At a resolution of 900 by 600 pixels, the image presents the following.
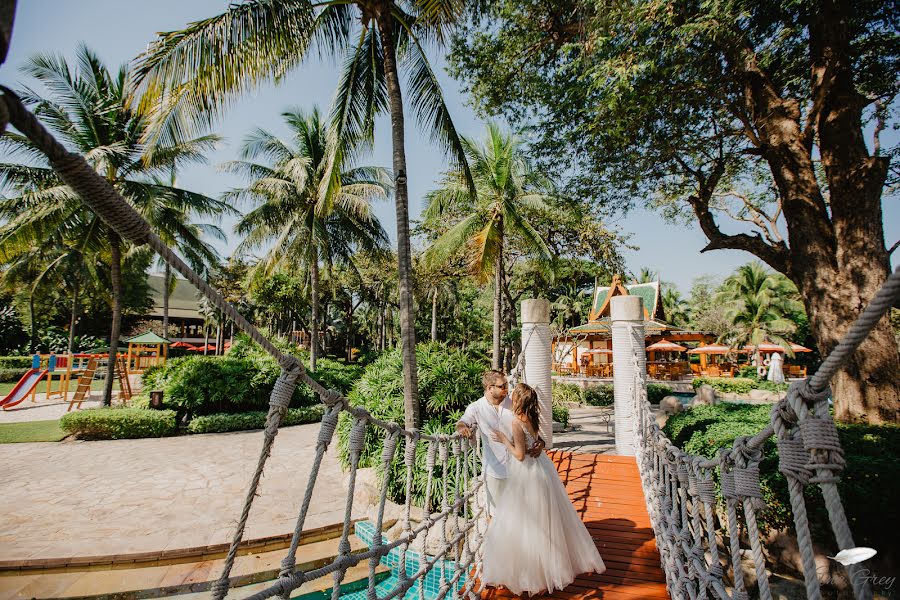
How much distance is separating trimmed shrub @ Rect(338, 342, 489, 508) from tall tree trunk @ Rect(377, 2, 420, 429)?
46 centimetres

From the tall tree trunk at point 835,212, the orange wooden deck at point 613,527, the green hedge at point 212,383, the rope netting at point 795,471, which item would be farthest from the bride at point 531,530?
the green hedge at point 212,383

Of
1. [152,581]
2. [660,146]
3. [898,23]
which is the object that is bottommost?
[152,581]

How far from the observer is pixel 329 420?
5.58 ft

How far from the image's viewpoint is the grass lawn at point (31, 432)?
988 centimetres

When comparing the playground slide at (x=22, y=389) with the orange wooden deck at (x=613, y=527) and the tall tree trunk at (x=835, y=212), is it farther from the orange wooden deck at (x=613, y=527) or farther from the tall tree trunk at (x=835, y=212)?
the tall tree trunk at (x=835, y=212)

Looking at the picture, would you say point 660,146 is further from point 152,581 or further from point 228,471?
point 228,471

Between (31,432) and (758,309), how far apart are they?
111 feet

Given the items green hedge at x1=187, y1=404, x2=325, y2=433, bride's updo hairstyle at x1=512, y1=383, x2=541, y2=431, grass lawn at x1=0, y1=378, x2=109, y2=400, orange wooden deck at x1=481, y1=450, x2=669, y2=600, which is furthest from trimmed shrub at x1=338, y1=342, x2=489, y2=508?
grass lawn at x1=0, y1=378, x2=109, y2=400

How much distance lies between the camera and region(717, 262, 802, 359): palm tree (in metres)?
25.3

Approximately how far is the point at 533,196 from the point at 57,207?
11602 mm

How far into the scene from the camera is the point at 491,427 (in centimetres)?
344

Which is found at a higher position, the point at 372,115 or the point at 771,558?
the point at 372,115

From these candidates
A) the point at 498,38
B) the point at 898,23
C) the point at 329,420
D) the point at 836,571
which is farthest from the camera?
the point at 498,38

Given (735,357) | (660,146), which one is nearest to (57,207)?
(660,146)
